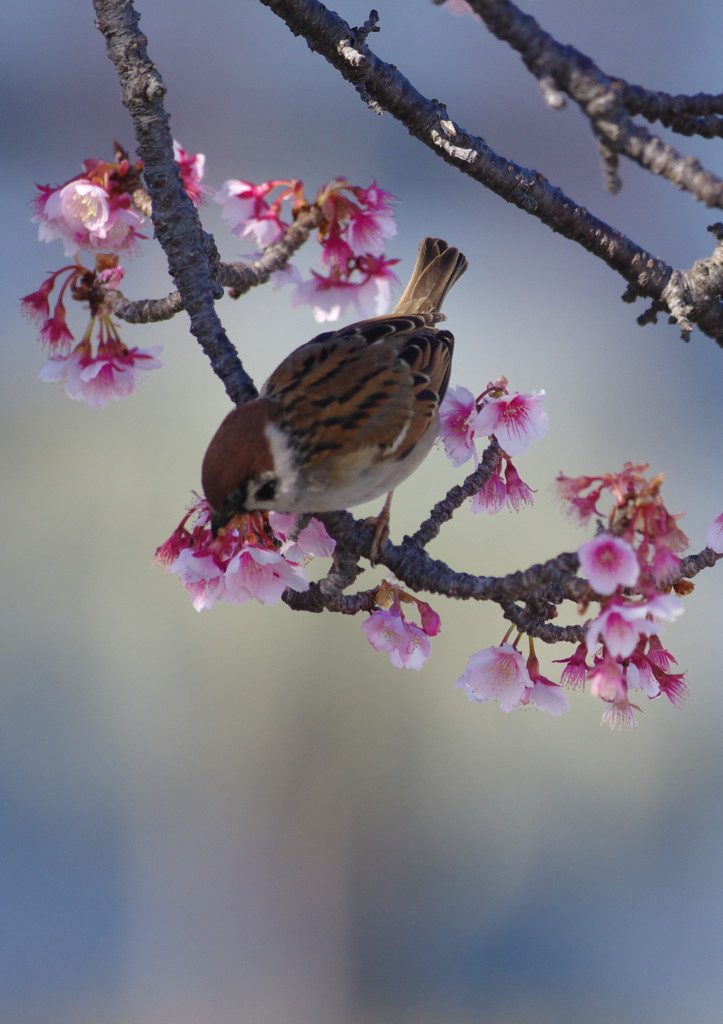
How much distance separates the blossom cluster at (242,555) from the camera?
1496 millimetres

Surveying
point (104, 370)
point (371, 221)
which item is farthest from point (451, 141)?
point (104, 370)

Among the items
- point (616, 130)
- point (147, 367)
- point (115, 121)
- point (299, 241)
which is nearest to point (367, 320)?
point (299, 241)

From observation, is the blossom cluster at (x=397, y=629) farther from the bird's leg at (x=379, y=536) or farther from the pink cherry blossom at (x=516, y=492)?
the pink cherry blossom at (x=516, y=492)

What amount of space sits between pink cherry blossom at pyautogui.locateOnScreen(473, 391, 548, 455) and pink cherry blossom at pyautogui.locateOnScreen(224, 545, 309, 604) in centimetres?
39

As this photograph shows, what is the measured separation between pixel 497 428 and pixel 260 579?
1.48 feet

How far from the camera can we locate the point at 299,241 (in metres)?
1.91

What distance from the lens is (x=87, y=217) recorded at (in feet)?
5.81

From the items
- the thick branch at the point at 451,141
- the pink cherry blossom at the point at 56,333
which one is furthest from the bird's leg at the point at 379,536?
the pink cherry blossom at the point at 56,333

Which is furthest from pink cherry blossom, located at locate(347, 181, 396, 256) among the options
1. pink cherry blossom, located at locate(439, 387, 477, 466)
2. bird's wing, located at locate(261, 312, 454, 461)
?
pink cherry blossom, located at locate(439, 387, 477, 466)

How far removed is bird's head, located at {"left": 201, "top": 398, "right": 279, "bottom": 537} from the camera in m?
1.55

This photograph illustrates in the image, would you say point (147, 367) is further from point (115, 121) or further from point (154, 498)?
point (115, 121)

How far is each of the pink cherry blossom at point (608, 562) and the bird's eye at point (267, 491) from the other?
A: 620mm

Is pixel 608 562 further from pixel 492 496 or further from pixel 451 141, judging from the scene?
pixel 451 141

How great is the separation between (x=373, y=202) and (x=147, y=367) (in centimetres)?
50
